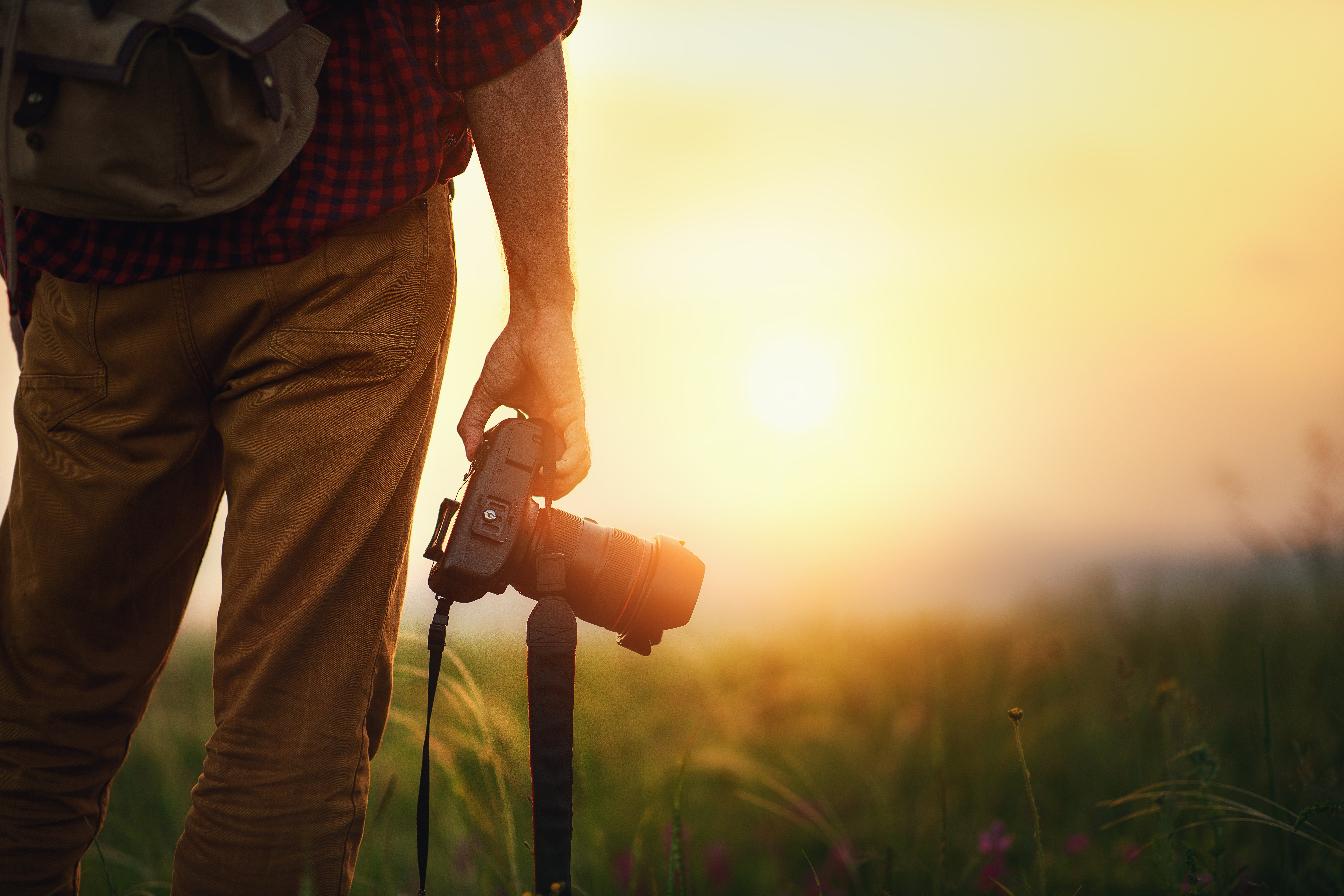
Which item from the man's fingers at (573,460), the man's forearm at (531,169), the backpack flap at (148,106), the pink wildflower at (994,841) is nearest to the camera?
the backpack flap at (148,106)

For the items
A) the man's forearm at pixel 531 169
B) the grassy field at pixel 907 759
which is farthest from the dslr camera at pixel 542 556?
the grassy field at pixel 907 759

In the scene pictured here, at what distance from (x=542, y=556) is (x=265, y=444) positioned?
0.40 meters

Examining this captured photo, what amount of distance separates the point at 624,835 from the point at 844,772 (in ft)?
2.23

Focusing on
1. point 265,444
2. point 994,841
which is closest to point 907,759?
point 994,841

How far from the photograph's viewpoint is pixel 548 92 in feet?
3.77

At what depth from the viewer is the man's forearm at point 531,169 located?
113 centimetres

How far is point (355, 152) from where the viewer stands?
106 cm

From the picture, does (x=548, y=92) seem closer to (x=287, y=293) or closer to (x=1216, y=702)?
(x=287, y=293)

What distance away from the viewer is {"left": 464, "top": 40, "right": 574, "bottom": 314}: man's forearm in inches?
44.4

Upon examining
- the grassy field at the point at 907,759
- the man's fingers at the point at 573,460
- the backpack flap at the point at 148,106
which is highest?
the backpack flap at the point at 148,106

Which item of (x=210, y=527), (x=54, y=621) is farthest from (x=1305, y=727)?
(x=54, y=621)

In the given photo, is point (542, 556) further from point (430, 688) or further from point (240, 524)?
point (240, 524)

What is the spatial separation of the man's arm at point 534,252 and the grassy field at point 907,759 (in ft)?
1.68

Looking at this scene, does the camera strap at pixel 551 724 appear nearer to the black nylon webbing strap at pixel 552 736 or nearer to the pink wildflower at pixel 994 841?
the black nylon webbing strap at pixel 552 736
